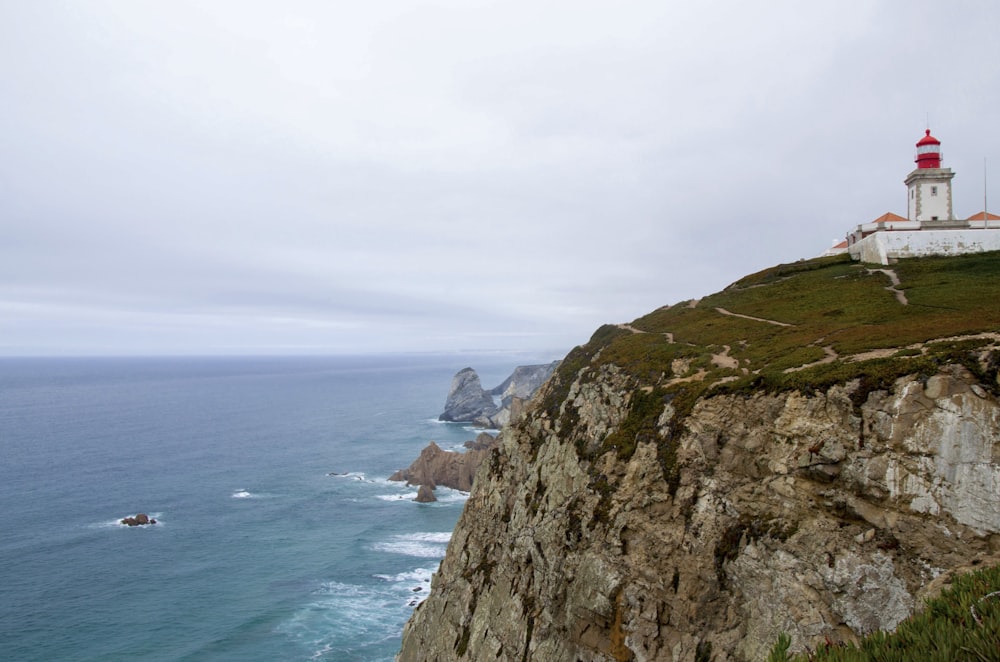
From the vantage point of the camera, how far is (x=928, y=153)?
46.1 m

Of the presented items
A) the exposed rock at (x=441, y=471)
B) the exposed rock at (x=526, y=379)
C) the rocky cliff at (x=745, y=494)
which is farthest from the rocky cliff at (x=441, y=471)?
the exposed rock at (x=526, y=379)

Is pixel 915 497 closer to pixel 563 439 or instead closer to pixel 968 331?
pixel 968 331

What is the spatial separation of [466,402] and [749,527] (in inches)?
5671

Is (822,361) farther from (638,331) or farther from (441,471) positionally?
(441,471)

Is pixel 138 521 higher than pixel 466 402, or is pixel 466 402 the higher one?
pixel 466 402

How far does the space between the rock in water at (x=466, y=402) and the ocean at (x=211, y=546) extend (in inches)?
1337

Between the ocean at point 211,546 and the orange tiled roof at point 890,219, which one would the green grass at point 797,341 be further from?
the ocean at point 211,546

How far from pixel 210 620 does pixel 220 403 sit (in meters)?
163

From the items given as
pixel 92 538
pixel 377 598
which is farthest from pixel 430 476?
pixel 92 538

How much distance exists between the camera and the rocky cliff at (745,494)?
17047 mm

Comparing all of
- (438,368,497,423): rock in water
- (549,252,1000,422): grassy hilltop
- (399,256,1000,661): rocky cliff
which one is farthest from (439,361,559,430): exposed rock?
(399,256,1000,661): rocky cliff

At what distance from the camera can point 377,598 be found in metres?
51.6

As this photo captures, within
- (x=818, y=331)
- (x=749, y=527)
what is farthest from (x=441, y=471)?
(x=749, y=527)

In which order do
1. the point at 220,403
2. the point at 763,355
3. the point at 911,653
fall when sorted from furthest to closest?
the point at 220,403 < the point at 763,355 < the point at 911,653
